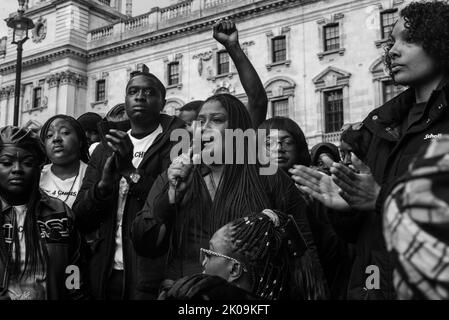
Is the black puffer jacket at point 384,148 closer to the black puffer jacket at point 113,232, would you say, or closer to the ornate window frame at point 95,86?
the black puffer jacket at point 113,232

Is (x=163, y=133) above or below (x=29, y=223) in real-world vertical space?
above

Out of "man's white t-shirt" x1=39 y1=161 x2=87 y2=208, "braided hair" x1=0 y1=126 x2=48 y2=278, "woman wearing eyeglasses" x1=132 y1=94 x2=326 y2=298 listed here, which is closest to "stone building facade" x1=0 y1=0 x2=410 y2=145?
"man's white t-shirt" x1=39 y1=161 x2=87 y2=208

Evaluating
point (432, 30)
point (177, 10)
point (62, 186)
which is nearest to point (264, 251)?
point (432, 30)

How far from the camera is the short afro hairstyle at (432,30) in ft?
8.87

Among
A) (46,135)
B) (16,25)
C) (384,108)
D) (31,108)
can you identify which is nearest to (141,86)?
(46,135)

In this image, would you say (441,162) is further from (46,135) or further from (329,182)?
(46,135)

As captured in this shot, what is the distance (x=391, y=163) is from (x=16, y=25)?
49.6 ft

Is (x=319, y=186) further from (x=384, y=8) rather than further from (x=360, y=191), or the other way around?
(x=384, y=8)

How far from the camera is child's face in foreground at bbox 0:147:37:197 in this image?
3158 millimetres

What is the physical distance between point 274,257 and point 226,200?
1.98ft

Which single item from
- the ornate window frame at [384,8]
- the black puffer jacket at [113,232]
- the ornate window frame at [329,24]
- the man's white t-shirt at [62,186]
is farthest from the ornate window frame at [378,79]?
the black puffer jacket at [113,232]

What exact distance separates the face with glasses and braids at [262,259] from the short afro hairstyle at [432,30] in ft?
3.84

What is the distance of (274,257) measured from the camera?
7.66 feet

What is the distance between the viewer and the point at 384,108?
9.48 ft
